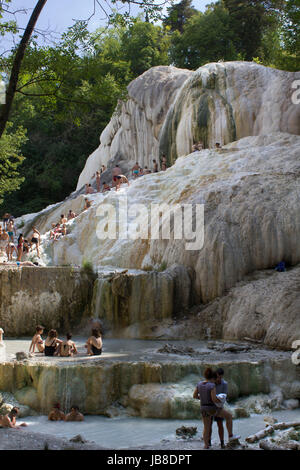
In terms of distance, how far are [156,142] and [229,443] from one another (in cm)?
2088

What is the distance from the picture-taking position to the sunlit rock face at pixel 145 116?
2691cm

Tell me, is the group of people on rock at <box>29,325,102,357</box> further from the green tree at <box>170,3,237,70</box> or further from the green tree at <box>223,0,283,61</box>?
the green tree at <box>223,0,283,61</box>

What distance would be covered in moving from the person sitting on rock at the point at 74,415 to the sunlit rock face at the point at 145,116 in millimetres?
18277

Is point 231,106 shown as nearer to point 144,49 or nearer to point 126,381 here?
point 126,381

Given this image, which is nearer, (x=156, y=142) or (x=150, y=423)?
(x=150, y=423)

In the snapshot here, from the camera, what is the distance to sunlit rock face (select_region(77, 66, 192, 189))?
26906mm

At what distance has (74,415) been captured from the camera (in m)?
9.05

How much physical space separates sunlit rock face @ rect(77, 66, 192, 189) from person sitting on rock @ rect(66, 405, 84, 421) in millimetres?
18277

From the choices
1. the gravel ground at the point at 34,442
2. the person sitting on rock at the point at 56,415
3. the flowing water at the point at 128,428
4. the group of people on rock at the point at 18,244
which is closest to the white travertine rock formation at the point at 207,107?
the group of people on rock at the point at 18,244

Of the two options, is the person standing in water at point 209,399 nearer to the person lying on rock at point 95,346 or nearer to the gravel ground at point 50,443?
the gravel ground at point 50,443
